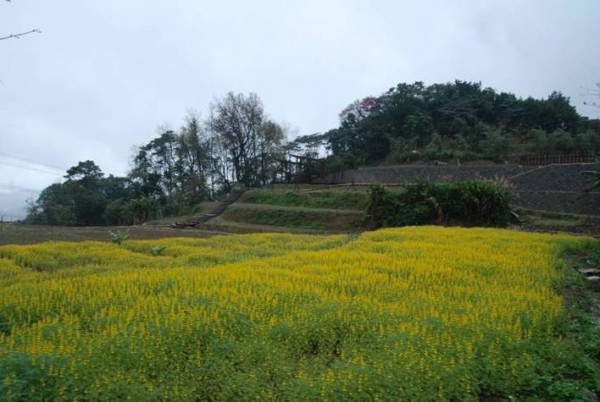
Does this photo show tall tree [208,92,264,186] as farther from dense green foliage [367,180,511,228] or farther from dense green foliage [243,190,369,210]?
dense green foliage [367,180,511,228]

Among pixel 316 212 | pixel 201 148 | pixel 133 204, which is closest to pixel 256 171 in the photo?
pixel 201 148

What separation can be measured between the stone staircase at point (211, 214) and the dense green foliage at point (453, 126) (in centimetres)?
992

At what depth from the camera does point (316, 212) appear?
25344mm

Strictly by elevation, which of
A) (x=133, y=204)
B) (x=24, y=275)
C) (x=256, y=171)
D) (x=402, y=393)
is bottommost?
(x=402, y=393)

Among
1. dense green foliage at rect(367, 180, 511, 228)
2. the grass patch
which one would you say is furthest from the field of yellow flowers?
the grass patch

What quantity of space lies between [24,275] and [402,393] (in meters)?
7.69

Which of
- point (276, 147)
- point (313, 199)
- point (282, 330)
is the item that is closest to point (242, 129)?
point (276, 147)

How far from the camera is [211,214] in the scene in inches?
1195

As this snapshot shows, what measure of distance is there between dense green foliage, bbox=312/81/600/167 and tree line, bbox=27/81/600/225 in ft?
0.30

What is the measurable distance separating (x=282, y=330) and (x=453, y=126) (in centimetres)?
3917

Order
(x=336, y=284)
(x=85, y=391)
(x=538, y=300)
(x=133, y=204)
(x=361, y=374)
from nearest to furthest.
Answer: (x=85, y=391) → (x=361, y=374) → (x=538, y=300) → (x=336, y=284) → (x=133, y=204)

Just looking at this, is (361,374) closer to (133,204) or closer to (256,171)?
(133,204)

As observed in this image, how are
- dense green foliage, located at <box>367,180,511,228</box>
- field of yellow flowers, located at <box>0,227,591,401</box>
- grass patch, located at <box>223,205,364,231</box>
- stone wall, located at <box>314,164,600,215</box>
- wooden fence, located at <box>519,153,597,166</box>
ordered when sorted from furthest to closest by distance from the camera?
1. wooden fence, located at <box>519,153,597,166</box>
2. grass patch, located at <box>223,205,364,231</box>
3. stone wall, located at <box>314,164,600,215</box>
4. dense green foliage, located at <box>367,180,511,228</box>
5. field of yellow flowers, located at <box>0,227,591,401</box>

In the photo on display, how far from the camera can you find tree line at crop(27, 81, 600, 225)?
122 ft
